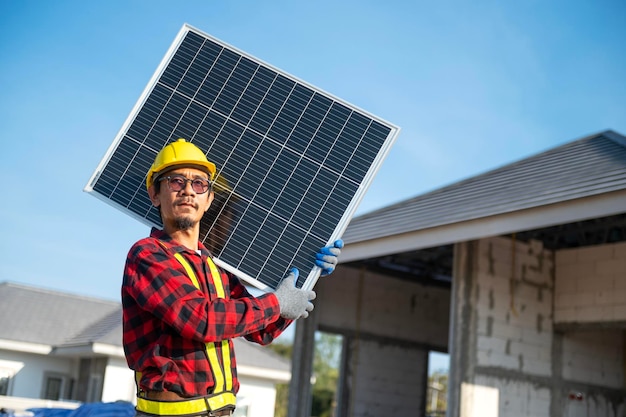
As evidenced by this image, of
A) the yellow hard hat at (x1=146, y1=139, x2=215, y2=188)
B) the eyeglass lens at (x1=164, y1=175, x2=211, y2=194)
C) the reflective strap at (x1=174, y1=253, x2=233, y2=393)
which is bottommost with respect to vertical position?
Result: the reflective strap at (x1=174, y1=253, x2=233, y2=393)

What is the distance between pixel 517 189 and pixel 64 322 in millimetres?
18246

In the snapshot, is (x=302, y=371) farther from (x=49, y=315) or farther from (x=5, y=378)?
(x=49, y=315)

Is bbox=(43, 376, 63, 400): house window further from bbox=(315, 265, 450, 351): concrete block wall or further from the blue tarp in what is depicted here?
the blue tarp

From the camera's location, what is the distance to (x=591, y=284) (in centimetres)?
1327

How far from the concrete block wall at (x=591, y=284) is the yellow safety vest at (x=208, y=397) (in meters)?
10.6

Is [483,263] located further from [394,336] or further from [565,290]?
[394,336]

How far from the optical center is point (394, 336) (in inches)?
734

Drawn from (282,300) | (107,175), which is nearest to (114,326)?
(107,175)

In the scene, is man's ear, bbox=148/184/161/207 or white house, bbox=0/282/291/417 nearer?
man's ear, bbox=148/184/161/207

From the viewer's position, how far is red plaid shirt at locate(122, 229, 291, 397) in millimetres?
3293

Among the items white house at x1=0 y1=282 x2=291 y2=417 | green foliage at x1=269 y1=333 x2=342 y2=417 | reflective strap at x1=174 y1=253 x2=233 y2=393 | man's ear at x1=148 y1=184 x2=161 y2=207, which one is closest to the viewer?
reflective strap at x1=174 y1=253 x2=233 y2=393

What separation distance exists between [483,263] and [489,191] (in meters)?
1.24

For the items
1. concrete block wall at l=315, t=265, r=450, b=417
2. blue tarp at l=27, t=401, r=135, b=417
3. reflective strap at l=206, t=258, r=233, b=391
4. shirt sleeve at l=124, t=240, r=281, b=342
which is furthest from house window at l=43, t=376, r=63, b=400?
shirt sleeve at l=124, t=240, r=281, b=342

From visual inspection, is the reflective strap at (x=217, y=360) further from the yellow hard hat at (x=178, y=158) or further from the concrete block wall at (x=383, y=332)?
the concrete block wall at (x=383, y=332)
